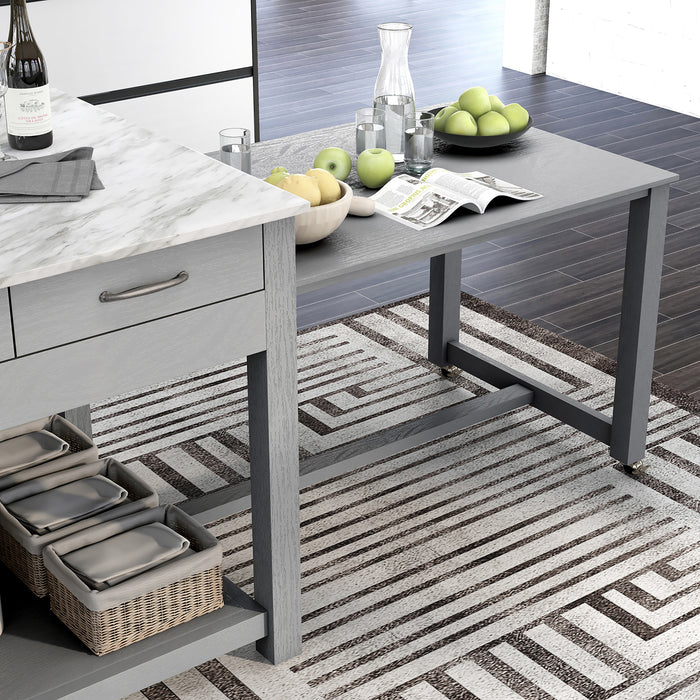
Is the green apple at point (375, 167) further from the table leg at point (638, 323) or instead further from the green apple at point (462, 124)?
the table leg at point (638, 323)

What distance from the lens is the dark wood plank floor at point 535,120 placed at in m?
3.73

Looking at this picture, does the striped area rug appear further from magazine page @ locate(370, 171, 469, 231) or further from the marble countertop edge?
the marble countertop edge

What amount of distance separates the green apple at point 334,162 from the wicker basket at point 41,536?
0.76 meters

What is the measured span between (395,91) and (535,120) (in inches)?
126

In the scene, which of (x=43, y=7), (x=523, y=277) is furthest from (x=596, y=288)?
(x=43, y=7)

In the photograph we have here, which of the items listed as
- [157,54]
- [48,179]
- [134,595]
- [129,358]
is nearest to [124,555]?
[134,595]

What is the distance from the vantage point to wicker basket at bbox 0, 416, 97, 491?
224 cm

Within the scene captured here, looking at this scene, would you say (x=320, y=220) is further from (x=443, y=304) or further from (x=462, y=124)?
(x=443, y=304)

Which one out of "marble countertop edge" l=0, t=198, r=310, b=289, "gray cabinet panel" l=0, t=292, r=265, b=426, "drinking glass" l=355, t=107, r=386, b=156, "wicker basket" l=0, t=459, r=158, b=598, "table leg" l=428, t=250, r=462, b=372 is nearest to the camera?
"marble countertop edge" l=0, t=198, r=310, b=289

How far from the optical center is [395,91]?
2.58 meters

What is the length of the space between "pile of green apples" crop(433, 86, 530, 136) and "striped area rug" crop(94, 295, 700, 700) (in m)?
0.83

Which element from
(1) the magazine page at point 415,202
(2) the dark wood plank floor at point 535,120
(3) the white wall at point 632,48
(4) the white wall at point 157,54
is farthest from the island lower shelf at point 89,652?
(3) the white wall at point 632,48

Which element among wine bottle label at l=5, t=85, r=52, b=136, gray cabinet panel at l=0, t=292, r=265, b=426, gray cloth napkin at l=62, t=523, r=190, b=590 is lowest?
gray cloth napkin at l=62, t=523, r=190, b=590

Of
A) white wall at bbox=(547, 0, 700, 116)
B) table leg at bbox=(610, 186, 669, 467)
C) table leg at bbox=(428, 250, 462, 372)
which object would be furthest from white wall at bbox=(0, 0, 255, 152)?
white wall at bbox=(547, 0, 700, 116)
